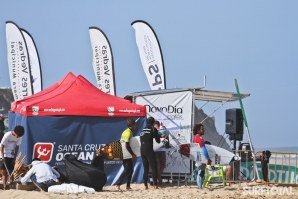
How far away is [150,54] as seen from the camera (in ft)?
67.2

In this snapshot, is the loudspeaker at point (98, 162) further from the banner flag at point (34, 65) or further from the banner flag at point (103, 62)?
the banner flag at point (34, 65)

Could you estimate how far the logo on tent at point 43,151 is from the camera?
14363 millimetres

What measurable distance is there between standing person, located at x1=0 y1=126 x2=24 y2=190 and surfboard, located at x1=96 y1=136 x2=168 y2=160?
213 cm

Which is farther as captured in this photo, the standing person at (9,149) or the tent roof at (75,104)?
the tent roof at (75,104)

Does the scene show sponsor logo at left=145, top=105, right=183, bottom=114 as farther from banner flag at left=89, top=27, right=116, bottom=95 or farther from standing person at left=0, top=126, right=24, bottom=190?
banner flag at left=89, top=27, right=116, bottom=95

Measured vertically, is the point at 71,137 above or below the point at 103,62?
below

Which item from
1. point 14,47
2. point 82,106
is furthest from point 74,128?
point 14,47

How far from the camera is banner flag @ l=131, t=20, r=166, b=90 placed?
66.0 feet

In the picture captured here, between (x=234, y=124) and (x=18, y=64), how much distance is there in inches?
377

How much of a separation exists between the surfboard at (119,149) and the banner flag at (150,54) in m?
5.85

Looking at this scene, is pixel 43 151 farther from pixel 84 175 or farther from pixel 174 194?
pixel 174 194

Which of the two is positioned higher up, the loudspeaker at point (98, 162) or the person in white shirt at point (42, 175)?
the loudspeaker at point (98, 162)

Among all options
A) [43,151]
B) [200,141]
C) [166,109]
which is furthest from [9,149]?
[166,109]

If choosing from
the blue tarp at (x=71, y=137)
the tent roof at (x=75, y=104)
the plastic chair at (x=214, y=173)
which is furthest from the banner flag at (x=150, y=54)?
the blue tarp at (x=71, y=137)
